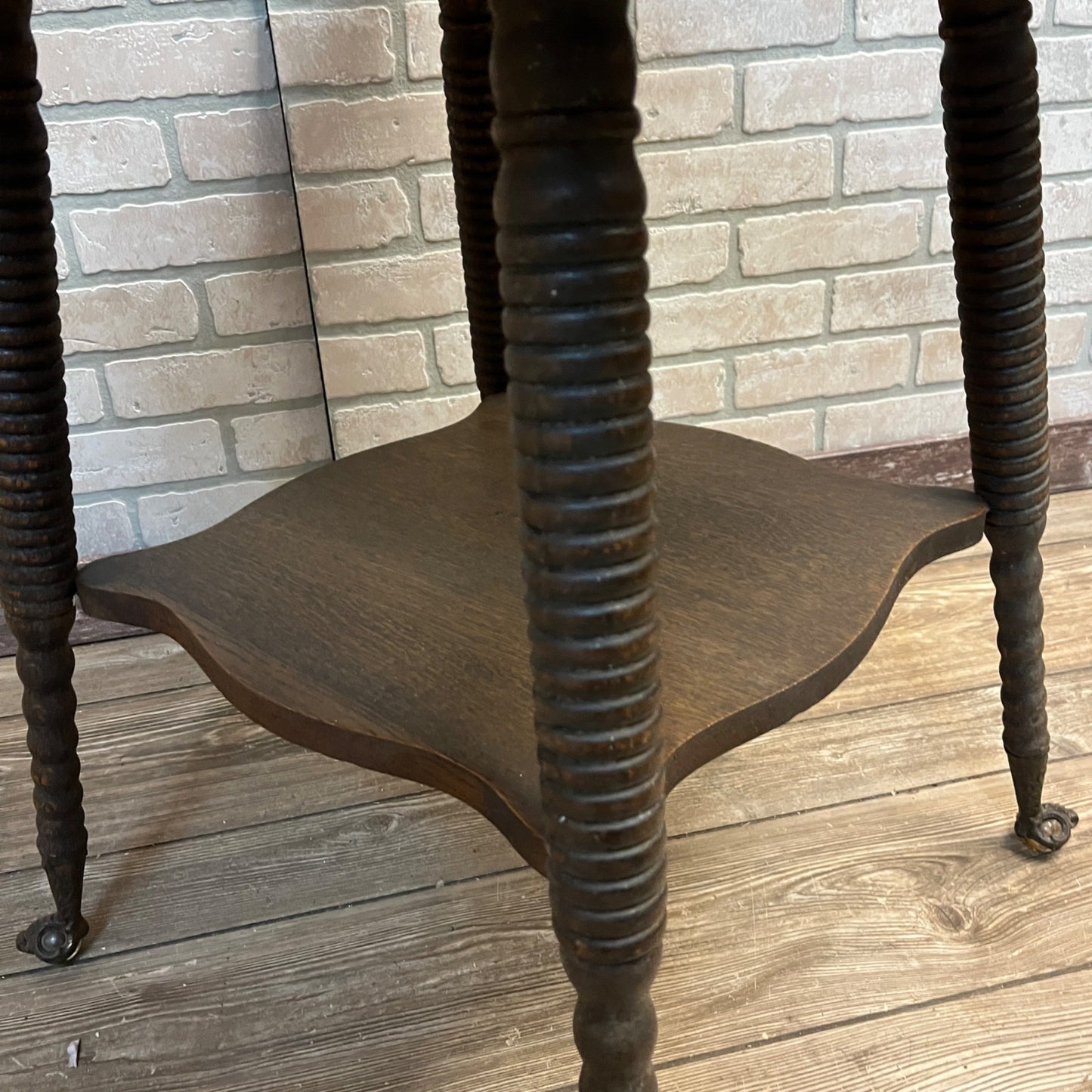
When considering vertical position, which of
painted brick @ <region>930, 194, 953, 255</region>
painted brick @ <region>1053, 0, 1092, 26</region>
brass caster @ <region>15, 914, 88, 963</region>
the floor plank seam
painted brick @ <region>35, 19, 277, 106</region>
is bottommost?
the floor plank seam

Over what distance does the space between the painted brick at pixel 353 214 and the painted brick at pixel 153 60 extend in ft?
0.38

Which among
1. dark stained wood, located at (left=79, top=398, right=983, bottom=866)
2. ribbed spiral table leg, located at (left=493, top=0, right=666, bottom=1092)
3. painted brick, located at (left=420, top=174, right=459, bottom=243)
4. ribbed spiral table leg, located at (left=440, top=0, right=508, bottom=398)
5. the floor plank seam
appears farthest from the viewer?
painted brick, located at (left=420, top=174, right=459, bottom=243)

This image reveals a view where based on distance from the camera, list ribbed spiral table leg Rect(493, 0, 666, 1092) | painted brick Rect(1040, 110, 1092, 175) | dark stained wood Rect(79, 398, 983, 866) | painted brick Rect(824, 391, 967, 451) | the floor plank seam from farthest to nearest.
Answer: painted brick Rect(824, 391, 967, 451) < painted brick Rect(1040, 110, 1092, 175) < the floor plank seam < dark stained wood Rect(79, 398, 983, 866) < ribbed spiral table leg Rect(493, 0, 666, 1092)

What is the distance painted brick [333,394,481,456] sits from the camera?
115 centimetres

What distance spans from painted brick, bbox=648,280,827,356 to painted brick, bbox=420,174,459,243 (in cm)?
23

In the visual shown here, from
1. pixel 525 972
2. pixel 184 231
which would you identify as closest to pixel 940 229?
pixel 184 231

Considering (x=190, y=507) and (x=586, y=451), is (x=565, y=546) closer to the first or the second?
(x=586, y=451)

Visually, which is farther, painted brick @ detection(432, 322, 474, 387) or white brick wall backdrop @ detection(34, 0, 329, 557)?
painted brick @ detection(432, 322, 474, 387)

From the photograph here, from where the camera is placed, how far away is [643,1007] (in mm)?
460

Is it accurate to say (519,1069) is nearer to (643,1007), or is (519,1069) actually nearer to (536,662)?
(643,1007)

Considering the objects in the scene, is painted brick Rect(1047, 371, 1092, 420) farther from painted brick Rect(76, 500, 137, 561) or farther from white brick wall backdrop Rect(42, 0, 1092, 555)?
painted brick Rect(76, 500, 137, 561)

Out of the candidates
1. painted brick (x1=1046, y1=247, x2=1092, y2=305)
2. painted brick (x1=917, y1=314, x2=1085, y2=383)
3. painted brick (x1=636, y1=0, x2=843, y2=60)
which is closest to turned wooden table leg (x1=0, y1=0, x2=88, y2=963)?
painted brick (x1=636, y1=0, x2=843, y2=60)

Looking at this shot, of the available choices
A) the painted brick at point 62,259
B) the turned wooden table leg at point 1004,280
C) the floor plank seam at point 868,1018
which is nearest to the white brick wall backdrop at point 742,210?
the painted brick at point 62,259

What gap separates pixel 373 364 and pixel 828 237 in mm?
506
